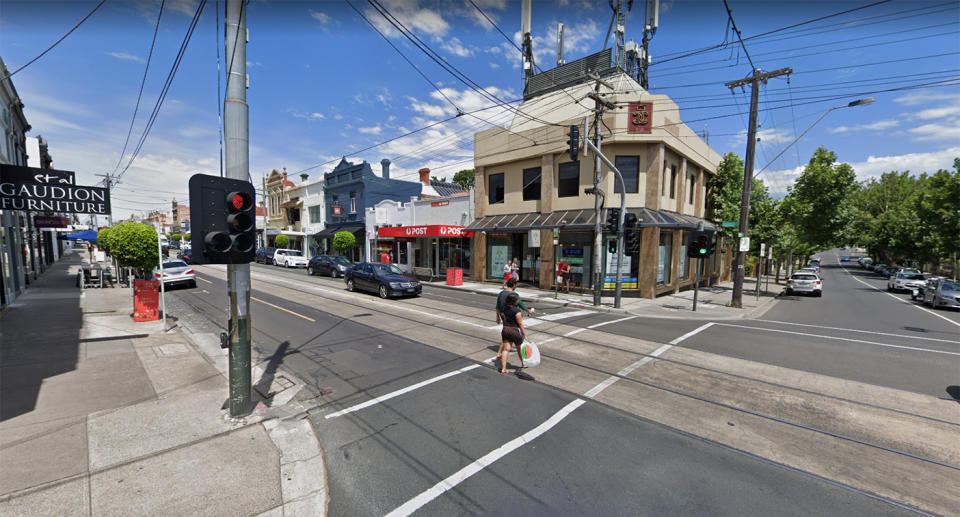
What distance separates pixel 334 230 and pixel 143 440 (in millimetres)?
33044

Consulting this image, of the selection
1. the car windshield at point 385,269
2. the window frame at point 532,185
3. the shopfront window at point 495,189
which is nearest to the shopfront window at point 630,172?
the window frame at point 532,185

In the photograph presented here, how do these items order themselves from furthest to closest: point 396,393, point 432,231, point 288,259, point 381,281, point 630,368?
point 288,259, point 432,231, point 381,281, point 630,368, point 396,393

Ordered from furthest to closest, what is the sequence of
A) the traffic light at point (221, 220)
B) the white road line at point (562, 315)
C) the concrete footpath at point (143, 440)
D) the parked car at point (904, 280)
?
the parked car at point (904, 280) < the white road line at point (562, 315) < the traffic light at point (221, 220) < the concrete footpath at point (143, 440)

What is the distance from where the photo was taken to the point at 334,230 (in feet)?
115

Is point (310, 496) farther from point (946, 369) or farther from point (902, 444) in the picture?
point (946, 369)

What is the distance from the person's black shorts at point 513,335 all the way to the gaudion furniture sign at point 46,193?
12.4 meters

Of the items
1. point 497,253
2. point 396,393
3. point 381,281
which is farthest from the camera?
point 497,253

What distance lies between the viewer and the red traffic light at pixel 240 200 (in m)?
4.38

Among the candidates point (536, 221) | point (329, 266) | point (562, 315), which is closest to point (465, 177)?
point (329, 266)

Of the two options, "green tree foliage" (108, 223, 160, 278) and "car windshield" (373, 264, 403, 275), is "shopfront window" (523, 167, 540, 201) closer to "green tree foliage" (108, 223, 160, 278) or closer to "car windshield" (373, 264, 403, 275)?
"car windshield" (373, 264, 403, 275)

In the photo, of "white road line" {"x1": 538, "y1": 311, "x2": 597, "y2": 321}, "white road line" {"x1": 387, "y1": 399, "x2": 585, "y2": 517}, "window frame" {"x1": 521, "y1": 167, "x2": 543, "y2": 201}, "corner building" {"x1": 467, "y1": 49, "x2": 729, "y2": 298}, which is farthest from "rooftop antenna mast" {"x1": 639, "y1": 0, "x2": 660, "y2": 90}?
"white road line" {"x1": 387, "y1": 399, "x2": 585, "y2": 517}

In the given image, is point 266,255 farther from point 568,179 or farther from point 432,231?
point 568,179

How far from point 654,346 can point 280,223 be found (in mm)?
48635

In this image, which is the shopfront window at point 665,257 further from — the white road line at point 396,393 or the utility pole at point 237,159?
the utility pole at point 237,159
